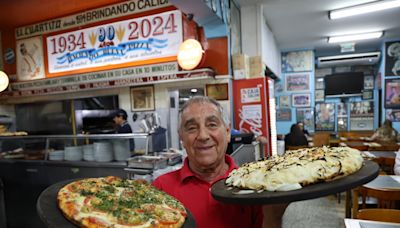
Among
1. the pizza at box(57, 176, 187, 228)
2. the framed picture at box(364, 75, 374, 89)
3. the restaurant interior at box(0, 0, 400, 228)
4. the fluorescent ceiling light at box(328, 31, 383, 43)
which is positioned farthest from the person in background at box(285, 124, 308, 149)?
the pizza at box(57, 176, 187, 228)

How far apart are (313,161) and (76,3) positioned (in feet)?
19.4

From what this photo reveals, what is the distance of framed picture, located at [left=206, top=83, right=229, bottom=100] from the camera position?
15.3 feet

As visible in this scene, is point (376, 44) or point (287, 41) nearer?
point (287, 41)

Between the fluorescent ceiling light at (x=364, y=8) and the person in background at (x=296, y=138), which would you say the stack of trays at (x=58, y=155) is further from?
the fluorescent ceiling light at (x=364, y=8)

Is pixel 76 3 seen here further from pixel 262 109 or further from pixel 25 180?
pixel 262 109

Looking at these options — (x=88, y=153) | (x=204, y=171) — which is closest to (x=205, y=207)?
(x=204, y=171)

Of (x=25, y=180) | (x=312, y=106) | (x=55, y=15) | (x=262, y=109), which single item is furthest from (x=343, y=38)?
(x=25, y=180)

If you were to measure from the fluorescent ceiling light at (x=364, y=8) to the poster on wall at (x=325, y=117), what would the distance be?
4377mm

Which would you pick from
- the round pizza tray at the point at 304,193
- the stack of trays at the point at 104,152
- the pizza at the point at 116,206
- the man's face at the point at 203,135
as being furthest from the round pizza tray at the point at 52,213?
the stack of trays at the point at 104,152

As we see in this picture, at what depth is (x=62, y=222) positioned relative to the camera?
848mm

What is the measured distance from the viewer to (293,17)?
592 centimetres

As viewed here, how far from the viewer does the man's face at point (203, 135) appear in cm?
132

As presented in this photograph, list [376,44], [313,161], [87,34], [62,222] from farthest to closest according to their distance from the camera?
[376,44] → [87,34] → [313,161] → [62,222]

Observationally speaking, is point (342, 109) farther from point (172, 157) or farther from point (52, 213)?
point (52, 213)
